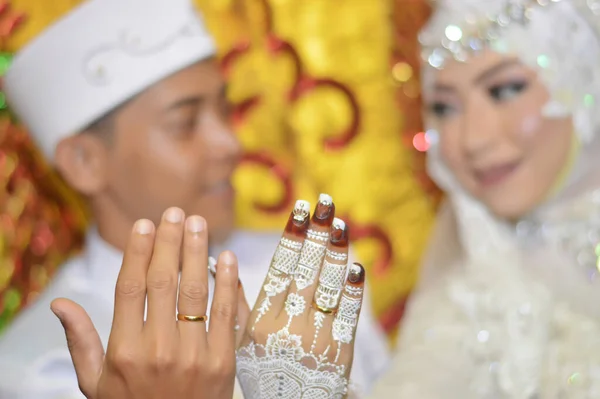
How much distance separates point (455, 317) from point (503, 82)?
36 cm

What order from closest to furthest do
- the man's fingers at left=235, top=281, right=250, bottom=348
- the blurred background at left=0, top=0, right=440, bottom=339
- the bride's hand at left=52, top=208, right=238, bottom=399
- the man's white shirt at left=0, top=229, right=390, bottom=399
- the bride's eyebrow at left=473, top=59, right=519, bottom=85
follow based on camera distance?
the bride's hand at left=52, top=208, right=238, bottom=399, the man's fingers at left=235, top=281, right=250, bottom=348, the man's white shirt at left=0, top=229, right=390, bottom=399, the bride's eyebrow at left=473, top=59, right=519, bottom=85, the blurred background at left=0, top=0, right=440, bottom=339

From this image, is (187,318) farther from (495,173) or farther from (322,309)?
(495,173)

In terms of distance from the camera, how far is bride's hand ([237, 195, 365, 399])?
700 millimetres

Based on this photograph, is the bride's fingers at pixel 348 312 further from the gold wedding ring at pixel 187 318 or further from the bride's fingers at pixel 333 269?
the gold wedding ring at pixel 187 318

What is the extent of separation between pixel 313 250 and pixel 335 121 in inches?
26.7

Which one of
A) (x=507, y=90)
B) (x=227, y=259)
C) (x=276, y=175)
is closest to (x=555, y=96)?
(x=507, y=90)

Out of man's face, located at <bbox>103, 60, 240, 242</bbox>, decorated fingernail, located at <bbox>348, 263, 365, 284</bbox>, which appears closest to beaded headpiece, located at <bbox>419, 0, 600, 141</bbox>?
man's face, located at <bbox>103, 60, 240, 242</bbox>

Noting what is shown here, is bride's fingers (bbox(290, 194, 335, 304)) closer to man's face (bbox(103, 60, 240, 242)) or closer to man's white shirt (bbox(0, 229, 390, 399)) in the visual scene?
man's white shirt (bbox(0, 229, 390, 399))

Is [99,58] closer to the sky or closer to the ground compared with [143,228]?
closer to the sky

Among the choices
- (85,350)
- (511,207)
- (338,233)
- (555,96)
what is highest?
(555,96)

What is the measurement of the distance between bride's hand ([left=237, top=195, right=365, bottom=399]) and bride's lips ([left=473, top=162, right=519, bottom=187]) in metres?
0.47

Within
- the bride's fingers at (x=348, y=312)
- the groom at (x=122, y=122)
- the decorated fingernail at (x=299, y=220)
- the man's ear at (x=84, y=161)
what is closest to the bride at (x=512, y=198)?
the groom at (x=122, y=122)

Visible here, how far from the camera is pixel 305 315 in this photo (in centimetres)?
72

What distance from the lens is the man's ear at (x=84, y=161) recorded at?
3.62 ft
